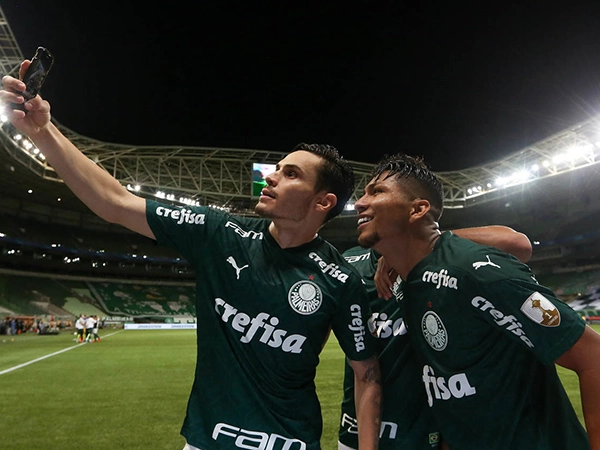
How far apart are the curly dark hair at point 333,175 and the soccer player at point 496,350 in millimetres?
618

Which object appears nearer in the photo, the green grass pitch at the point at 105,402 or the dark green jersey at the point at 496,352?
the dark green jersey at the point at 496,352

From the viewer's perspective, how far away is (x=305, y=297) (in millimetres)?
2078

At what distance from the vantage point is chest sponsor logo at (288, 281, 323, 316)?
80.7 inches

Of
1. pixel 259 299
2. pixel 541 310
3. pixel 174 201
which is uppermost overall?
pixel 174 201

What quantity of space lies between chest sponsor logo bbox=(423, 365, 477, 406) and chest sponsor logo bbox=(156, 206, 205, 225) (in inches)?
54.2

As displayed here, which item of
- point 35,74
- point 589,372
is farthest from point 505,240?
point 35,74

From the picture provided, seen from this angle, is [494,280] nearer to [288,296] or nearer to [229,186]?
[288,296]

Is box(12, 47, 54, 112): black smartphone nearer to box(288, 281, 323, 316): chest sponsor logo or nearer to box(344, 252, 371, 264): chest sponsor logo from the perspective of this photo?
box(288, 281, 323, 316): chest sponsor logo

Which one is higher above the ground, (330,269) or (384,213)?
(384,213)

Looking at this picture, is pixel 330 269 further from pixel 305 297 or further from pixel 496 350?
pixel 496 350

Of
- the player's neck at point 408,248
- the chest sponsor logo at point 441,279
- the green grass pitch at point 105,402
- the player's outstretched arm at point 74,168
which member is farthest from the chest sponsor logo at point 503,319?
the green grass pitch at point 105,402

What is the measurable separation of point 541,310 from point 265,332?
3.86 feet

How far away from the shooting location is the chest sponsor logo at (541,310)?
1.62 m

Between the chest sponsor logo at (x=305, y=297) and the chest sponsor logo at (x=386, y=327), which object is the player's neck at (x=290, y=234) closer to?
the chest sponsor logo at (x=305, y=297)
